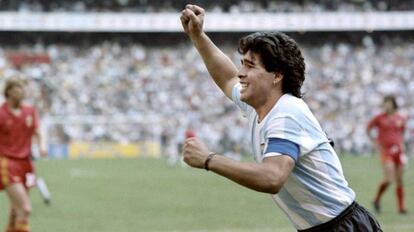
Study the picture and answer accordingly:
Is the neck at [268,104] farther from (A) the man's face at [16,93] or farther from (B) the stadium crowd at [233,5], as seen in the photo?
(B) the stadium crowd at [233,5]

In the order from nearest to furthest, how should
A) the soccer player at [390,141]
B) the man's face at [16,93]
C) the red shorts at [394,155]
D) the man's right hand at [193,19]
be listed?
the man's right hand at [193,19], the man's face at [16,93], the soccer player at [390,141], the red shorts at [394,155]

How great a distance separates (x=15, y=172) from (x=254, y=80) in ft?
22.3

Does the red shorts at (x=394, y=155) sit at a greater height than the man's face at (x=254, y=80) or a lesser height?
lesser

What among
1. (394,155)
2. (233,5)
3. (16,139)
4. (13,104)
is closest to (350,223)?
(16,139)

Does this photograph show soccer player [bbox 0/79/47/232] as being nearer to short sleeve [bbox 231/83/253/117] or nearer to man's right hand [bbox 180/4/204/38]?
man's right hand [bbox 180/4/204/38]

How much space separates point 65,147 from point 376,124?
23982 millimetres

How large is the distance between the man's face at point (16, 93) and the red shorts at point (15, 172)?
0.74m

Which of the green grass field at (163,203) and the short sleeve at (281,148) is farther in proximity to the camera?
the green grass field at (163,203)

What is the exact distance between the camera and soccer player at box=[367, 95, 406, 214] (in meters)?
16.0

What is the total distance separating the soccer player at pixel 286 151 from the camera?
440 cm

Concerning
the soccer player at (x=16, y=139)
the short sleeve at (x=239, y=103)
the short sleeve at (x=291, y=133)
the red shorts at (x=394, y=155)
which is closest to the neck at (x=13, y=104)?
the soccer player at (x=16, y=139)

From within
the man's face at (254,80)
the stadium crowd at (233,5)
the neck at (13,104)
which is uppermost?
the man's face at (254,80)

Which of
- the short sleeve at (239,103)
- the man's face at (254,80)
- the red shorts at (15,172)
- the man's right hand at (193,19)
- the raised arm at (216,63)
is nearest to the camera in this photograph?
the man's face at (254,80)

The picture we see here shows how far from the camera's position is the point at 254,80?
468 cm
